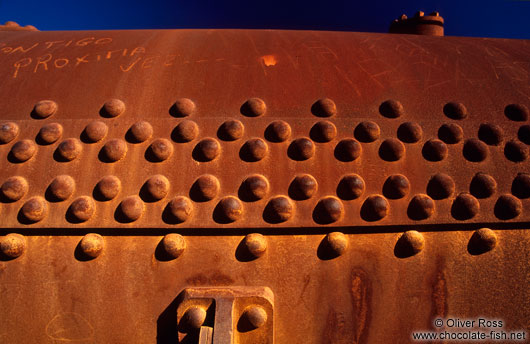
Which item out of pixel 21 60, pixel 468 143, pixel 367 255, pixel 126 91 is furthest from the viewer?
pixel 21 60

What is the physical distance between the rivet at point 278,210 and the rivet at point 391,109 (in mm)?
623

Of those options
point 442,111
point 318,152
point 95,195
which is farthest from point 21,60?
point 442,111

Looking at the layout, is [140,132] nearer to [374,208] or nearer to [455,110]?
[374,208]

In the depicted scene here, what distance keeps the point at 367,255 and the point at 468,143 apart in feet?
2.18

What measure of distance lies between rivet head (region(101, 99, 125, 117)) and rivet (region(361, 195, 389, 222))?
3.67 feet

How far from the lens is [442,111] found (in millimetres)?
1396

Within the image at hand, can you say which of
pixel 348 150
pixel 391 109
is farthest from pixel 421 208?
pixel 391 109

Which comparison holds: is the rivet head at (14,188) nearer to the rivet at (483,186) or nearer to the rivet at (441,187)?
the rivet at (441,187)

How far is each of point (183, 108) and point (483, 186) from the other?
130cm

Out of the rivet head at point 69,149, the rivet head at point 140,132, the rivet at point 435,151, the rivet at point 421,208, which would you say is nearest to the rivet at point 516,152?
the rivet at point 435,151

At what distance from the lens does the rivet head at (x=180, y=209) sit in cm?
115

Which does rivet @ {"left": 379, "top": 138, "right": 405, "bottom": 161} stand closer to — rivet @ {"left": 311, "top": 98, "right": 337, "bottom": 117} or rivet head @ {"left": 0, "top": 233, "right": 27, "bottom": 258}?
rivet @ {"left": 311, "top": 98, "right": 337, "bottom": 117}

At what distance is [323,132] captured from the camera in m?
1.28

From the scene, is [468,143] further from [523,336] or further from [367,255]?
[523,336]
